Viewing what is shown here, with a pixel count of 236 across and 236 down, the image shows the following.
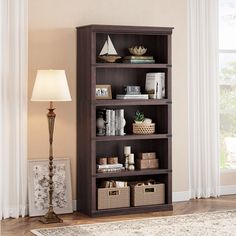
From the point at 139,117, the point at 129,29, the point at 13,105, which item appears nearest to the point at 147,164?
the point at 139,117

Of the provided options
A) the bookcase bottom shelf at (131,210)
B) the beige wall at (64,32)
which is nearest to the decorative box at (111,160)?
the beige wall at (64,32)

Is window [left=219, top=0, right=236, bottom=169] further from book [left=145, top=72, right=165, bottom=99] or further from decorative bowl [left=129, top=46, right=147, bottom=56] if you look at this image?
decorative bowl [left=129, top=46, right=147, bottom=56]

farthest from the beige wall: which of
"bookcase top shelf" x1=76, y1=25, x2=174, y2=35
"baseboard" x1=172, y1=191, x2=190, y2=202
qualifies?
"baseboard" x1=172, y1=191, x2=190, y2=202

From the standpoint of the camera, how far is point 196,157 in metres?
7.39

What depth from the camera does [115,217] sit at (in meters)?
6.44

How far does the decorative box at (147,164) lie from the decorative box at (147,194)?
0.65ft

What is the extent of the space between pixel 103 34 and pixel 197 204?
2.08m

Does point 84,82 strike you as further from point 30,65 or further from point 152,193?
point 152,193

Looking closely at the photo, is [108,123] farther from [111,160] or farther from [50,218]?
[50,218]

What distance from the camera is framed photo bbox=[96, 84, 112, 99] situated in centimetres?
655

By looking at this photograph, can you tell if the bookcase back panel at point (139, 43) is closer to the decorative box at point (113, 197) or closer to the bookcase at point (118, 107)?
the bookcase at point (118, 107)

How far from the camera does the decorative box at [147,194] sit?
665cm

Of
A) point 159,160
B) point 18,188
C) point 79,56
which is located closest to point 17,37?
point 79,56

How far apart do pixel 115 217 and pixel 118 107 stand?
3.86ft
